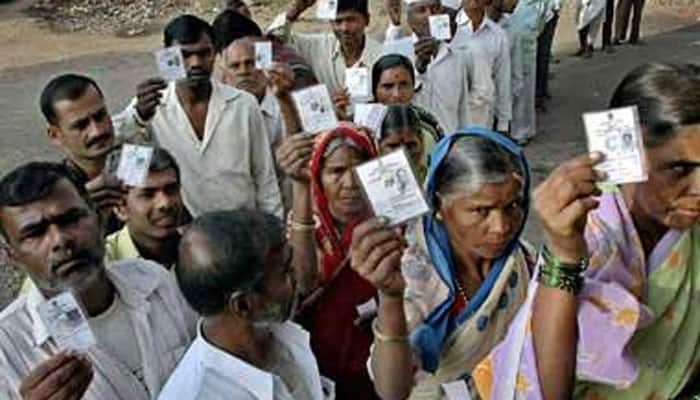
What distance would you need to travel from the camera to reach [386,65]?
193 inches

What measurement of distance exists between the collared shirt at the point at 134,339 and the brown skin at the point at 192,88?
1.39 meters

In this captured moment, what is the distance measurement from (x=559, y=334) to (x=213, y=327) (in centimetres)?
82

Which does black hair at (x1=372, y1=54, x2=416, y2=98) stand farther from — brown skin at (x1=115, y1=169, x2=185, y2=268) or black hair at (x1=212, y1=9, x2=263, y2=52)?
brown skin at (x1=115, y1=169, x2=185, y2=268)

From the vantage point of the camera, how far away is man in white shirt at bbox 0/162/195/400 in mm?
2570

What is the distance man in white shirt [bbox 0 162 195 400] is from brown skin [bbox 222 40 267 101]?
215 centimetres

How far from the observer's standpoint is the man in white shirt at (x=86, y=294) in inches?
101

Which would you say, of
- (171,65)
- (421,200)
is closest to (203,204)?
(171,65)

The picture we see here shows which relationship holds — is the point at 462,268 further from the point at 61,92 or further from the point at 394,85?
the point at 394,85

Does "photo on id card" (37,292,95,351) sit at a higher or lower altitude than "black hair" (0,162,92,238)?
lower

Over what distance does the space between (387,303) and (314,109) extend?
1481mm

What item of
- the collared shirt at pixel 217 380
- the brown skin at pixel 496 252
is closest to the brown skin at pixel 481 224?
the brown skin at pixel 496 252

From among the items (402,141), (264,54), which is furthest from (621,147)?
(264,54)

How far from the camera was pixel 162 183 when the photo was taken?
135 inches

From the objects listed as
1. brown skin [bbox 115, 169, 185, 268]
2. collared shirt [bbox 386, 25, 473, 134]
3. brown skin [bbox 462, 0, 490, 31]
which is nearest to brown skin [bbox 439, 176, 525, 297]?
brown skin [bbox 115, 169, 185, 268]
